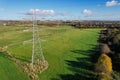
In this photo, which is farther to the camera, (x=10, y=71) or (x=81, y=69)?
(x=81, y=69)

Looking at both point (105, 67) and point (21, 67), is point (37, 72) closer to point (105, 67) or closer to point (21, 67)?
point (21, 67)

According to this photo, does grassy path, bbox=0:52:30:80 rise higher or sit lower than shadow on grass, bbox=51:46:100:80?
higher

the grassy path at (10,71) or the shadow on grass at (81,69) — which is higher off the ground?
the grassy path at (10,71)

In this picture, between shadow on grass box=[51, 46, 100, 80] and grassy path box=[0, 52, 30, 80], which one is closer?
grassy path box=[0, 52, 30, 80]

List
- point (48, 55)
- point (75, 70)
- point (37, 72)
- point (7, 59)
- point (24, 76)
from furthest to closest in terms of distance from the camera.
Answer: point (48, 55) < point (7, 59) < point (75, 70) < point (37, 72) < point (24, 76)

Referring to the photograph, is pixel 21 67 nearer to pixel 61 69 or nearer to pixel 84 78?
pixel 61 69

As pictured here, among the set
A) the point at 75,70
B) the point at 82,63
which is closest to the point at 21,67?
the point at 75,70

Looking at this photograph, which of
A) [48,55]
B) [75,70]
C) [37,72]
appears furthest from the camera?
[48,55]

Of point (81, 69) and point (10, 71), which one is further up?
point (10, 71)

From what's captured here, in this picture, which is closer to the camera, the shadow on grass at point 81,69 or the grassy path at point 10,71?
the grassy path at point 10,71

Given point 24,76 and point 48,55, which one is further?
point 48,55
